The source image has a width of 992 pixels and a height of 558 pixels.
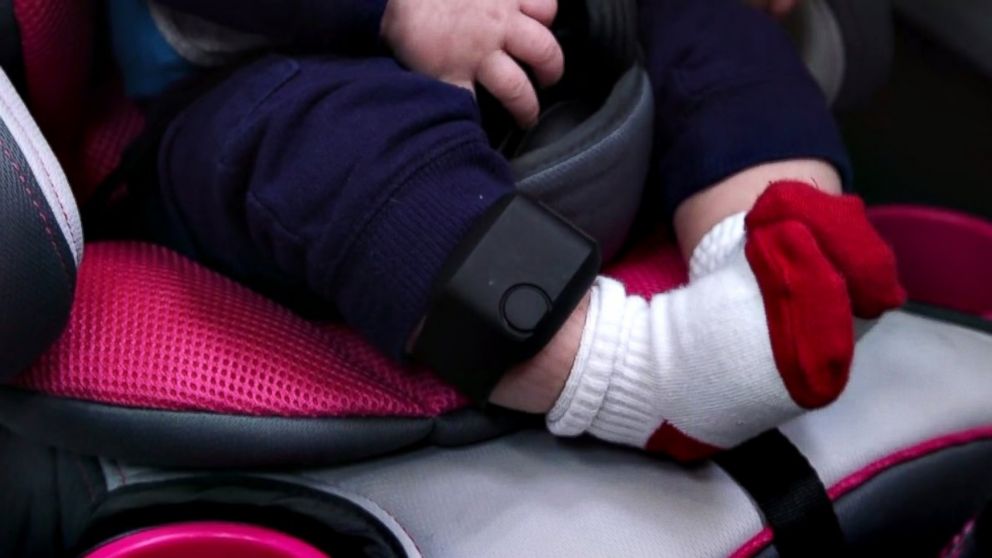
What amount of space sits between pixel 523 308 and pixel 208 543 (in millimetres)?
203

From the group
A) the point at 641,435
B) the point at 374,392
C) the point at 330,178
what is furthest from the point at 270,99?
the point at 641,435

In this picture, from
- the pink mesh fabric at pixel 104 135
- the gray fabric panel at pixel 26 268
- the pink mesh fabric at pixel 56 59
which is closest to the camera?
the gray fabric panel at pixel 26 268

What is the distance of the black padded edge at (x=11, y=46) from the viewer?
0.59m

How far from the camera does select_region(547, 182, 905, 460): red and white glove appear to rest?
1.74 ft

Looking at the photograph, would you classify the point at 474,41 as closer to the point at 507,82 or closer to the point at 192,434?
the point at 507,82

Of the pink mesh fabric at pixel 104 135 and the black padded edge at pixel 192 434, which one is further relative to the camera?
the pink mesh fabric at pixel 104 135

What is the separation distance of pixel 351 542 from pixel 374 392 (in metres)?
0.08

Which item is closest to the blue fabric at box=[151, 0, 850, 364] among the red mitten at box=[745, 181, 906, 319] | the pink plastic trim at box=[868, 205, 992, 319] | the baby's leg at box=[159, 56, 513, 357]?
the baby's leg at box=[159, 56, 513, 357]

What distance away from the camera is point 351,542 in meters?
0.57

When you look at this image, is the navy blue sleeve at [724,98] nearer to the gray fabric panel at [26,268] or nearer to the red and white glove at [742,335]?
the red and white glove at [742,335]

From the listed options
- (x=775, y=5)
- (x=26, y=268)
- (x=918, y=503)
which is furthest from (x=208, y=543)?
(x=775, y=5)

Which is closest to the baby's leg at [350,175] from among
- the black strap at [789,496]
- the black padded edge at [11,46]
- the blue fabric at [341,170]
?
the blue fabric at [341,170]

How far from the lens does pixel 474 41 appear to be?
632 millimetres

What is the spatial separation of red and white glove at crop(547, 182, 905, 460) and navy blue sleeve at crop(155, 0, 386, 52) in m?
0.20
